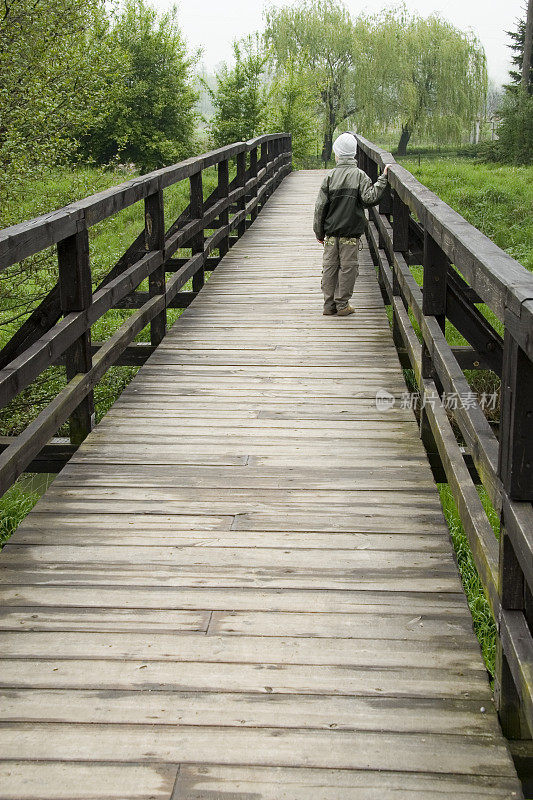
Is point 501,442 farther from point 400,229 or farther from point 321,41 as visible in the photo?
point 321,41

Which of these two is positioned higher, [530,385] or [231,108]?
[231,108]

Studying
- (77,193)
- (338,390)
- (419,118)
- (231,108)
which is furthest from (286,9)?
(338,390)

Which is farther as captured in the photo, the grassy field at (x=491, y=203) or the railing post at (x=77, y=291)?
the grassy field at (x=491, y=203)

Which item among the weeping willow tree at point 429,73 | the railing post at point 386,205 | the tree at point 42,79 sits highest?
the weeping willow tree at point 429,73

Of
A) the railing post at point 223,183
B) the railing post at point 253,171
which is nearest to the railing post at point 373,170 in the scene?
the railing post at point 223,183

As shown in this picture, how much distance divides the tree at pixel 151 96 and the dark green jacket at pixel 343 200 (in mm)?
27769

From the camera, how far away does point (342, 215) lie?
7.20 m

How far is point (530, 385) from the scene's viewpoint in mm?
2213

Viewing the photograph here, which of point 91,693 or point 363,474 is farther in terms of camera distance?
point 363,474

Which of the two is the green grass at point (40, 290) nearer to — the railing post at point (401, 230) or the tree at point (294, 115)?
the railing post at point (401, 230)

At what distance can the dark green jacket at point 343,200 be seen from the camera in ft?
23.5

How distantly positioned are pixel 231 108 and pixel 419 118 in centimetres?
1089

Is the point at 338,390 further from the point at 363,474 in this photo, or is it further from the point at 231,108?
the point at 231,108

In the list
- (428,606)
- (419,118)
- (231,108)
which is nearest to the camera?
(428,606)
